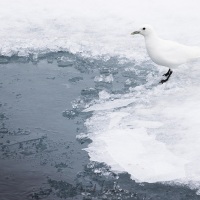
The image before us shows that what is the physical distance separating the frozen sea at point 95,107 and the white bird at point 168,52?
0.28 metres

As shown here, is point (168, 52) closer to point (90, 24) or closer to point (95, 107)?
point (95, 107)

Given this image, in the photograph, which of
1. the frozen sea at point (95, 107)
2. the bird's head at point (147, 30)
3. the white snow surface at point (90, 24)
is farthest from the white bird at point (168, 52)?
the white snow surface at point (90, 24)

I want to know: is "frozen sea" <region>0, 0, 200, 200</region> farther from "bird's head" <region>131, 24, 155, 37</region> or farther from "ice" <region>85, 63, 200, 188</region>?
"bird's head" <region>131, 24, 155, 37</region>

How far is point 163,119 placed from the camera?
5492 millimetres

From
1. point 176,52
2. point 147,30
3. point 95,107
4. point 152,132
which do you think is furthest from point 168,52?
point 152,132

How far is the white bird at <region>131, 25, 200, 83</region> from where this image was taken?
6.15m

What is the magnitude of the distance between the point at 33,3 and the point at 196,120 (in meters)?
4.61

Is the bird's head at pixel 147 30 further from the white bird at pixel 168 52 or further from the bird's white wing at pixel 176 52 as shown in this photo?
the bird's white wing at pixel 176 52

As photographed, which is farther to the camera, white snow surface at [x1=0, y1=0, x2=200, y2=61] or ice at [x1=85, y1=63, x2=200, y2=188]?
white snow surface at [x1=0, y1=0, x2=200, y2=61]

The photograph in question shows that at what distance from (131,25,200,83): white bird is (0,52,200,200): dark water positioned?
1.26ft

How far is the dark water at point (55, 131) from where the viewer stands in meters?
4.32

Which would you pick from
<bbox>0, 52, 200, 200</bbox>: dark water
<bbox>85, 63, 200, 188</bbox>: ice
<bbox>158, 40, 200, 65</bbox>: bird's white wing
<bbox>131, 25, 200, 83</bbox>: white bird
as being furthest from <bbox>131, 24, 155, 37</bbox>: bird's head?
<bbox>85, 63, 200, 188</bbox>: ice

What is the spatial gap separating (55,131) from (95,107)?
0.71m

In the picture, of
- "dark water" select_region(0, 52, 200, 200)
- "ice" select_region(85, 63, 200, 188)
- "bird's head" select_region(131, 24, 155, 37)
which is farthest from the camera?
"bird's head" select_region(131, 24, 155, 37)
